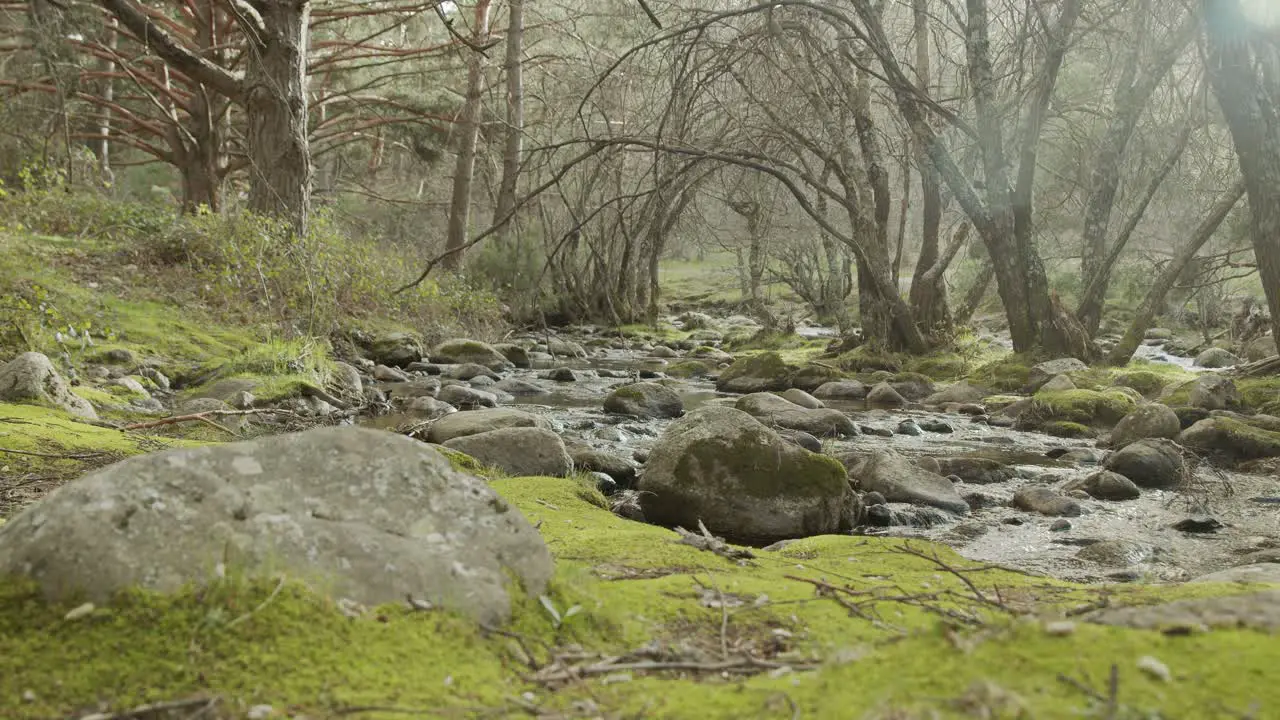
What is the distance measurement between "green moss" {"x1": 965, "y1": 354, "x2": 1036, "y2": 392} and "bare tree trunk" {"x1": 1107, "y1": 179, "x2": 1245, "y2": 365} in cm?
123

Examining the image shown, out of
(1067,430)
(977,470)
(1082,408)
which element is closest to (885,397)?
(1082,408)

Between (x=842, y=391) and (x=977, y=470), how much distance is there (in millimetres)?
4697

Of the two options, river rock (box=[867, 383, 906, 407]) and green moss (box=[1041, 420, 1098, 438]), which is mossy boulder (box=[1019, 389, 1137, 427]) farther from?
river rock (box=[867, 383, 906, 407])

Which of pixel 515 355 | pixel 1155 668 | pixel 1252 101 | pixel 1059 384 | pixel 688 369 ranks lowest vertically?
pixel 688 369

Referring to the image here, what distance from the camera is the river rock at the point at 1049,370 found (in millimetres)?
10594

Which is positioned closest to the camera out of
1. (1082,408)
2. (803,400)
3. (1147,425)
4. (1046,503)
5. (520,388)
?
(1046,503)

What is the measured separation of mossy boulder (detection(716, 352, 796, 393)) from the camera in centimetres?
1200

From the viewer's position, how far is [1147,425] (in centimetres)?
757

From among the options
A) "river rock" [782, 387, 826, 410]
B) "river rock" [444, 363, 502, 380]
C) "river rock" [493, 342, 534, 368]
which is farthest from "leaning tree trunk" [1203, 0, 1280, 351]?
"river rock" [493, 342, 534, 368]

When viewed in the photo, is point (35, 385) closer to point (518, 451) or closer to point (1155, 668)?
point (518, 451)

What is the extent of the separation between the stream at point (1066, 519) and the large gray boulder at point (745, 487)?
39 cm

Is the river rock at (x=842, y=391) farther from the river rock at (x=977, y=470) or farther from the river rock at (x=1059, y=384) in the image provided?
the river rock at (x=977, y=470)

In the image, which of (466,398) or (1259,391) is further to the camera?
(466,398)

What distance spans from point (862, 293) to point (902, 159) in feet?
8.21
